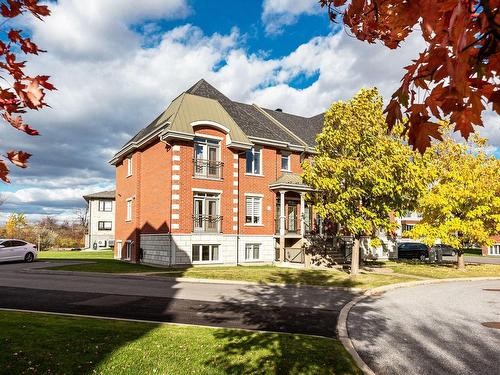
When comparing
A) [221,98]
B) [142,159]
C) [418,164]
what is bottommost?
[418,164]

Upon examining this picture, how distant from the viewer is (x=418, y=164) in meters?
20.1

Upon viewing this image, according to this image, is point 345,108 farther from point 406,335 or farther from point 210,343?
point 210,343

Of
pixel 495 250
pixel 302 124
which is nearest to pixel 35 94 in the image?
pixel 302 124

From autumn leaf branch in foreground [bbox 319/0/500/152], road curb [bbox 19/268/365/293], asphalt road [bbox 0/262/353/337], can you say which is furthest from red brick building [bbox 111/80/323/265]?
autumn leaf branch in foreground [bbox 319/0/500/152]

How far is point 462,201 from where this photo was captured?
24.0 meters

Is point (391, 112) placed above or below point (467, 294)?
above

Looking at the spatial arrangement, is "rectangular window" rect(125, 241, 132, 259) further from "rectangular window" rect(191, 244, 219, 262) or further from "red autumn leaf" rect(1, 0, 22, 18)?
"red autumn leaf" rect(1, 0, 22, 18)

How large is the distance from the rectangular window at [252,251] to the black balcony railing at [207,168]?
5277 mm

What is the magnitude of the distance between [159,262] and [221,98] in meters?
13.7

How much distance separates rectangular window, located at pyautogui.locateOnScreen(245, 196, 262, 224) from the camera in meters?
28.0

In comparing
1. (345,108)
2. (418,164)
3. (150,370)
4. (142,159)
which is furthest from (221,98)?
(150,370)

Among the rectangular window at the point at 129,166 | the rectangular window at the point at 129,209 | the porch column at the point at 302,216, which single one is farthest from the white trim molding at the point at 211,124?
the rectangular window at the point at 129,209

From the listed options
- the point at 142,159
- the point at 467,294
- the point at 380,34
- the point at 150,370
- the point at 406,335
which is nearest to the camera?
the point at 380,34

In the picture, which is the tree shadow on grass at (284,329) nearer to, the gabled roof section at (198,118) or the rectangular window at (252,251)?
the rectangular window at (252,251)
